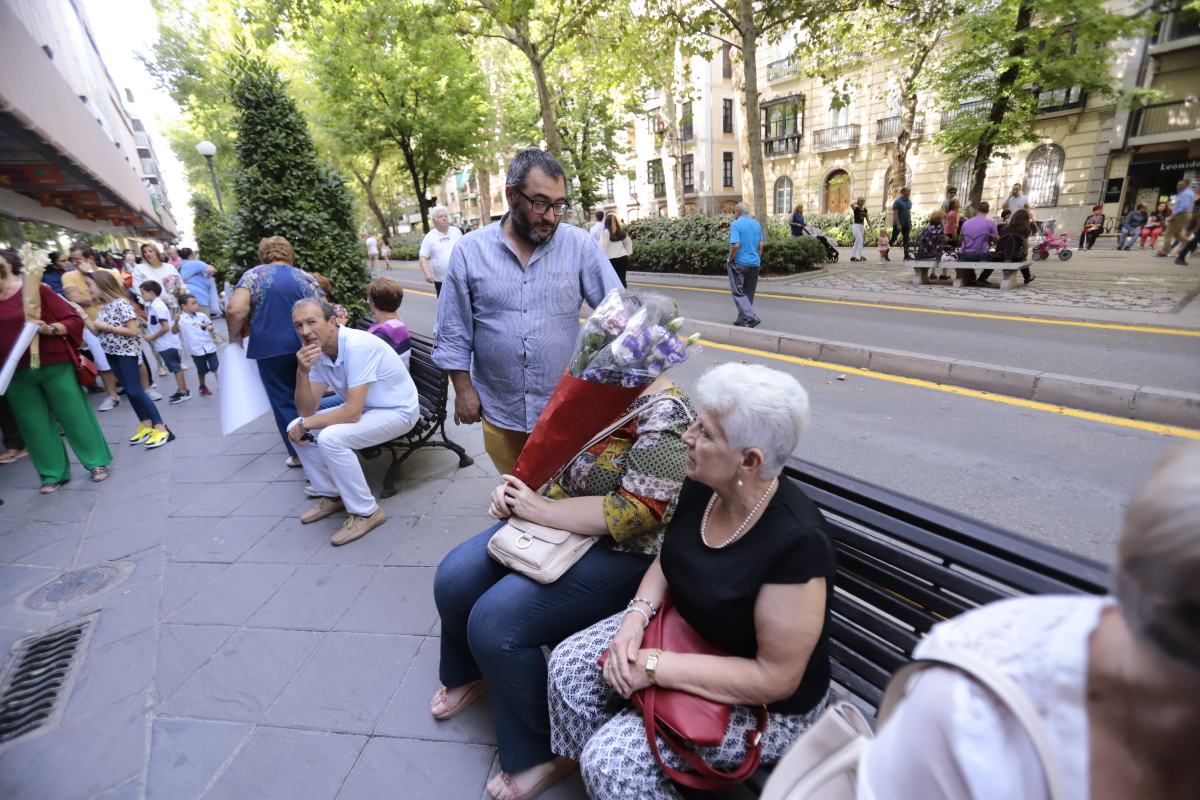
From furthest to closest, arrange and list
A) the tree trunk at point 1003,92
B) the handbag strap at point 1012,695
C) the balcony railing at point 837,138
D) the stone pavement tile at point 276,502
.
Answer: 1. the balcony railing at point 837,138
2. the tree trunk at point 1003,92
3. the stone pavement tile at point 276,502
4. the handbag strap at point 1012,695

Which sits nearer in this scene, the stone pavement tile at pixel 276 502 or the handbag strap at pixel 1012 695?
the handbag strap at pixel 1012 695

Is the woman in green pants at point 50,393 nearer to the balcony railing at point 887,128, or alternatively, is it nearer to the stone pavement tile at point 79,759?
the stone pavement tile at point 79,759

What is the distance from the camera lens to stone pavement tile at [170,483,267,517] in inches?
164

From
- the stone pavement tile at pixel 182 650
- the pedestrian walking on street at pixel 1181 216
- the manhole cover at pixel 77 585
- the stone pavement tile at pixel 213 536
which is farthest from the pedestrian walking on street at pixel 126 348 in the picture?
the pedestrian walking on street at pixel 1181 216

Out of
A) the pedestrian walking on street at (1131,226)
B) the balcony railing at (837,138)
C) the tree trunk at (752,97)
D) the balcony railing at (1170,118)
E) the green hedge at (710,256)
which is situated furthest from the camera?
the balcony railing at (837,138)

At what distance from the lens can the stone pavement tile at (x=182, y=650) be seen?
2.51 m

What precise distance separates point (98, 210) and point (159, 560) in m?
16.6

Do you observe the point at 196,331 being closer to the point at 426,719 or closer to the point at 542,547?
the point at 426,719

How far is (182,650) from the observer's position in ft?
8.88

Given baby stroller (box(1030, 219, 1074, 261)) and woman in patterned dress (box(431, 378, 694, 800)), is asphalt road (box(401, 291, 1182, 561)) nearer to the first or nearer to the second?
woman in patterned dress (box(431, 378, 694, 800))

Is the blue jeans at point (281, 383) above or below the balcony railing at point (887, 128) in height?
below

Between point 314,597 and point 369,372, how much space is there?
1343 mm

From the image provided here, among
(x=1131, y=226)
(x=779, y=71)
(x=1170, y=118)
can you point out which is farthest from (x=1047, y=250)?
(x=779, y=71)

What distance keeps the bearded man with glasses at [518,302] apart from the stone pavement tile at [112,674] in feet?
6.30
